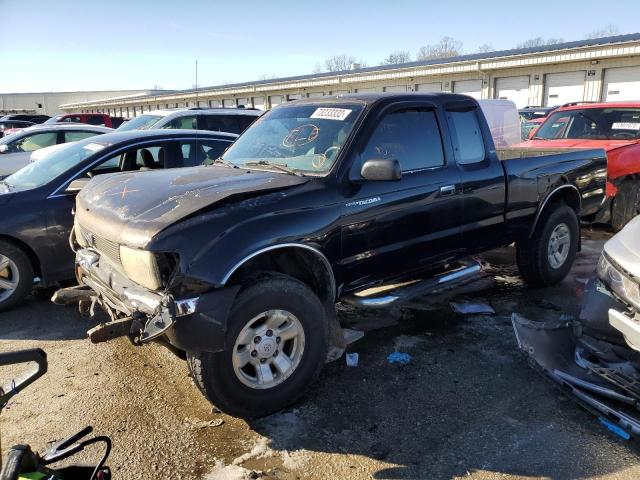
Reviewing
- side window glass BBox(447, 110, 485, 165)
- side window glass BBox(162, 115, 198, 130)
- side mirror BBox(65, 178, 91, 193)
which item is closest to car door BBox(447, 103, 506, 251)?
side window glass BBox(447, 110, 485, 165)

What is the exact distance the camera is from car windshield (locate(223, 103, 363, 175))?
3.96 m

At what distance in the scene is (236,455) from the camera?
10.00 feet

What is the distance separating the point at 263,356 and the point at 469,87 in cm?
2847

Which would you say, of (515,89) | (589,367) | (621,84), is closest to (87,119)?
(515,89)

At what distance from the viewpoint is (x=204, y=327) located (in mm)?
2945

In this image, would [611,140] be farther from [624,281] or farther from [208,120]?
[208,120]

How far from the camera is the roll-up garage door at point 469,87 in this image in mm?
28531

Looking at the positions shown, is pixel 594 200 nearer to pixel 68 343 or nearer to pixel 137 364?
pixel 137 364

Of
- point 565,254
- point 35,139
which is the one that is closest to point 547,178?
point 565,254

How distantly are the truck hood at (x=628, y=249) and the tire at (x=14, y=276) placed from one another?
497 cm

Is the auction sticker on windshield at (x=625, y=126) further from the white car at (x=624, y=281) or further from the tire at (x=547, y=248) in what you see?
the white car at (x=624, y=281)

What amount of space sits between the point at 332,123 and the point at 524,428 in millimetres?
2522

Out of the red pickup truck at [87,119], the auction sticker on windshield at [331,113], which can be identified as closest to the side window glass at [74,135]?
the auction sticker on windshield at [331,113]

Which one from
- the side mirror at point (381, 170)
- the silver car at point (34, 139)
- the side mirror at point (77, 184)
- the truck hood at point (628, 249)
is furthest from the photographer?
the silver car at point (34, 139)
